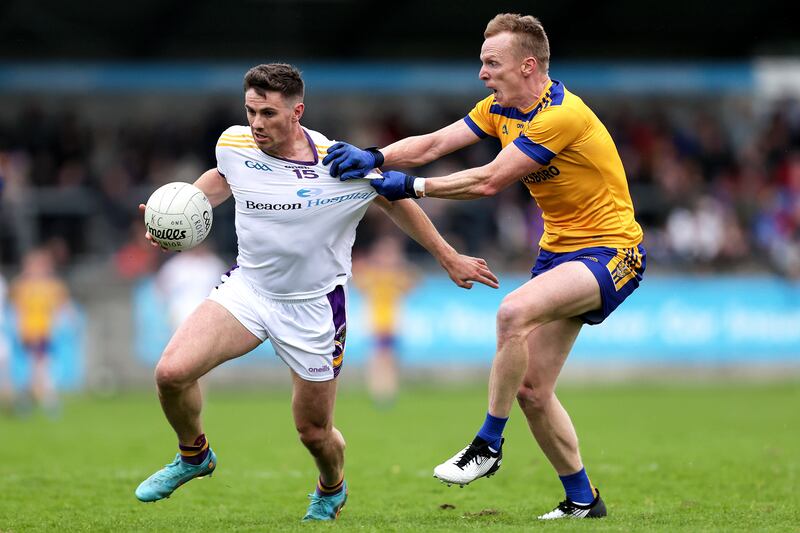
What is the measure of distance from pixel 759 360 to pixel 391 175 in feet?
50.4

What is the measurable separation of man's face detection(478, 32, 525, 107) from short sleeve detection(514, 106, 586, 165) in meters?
0.28

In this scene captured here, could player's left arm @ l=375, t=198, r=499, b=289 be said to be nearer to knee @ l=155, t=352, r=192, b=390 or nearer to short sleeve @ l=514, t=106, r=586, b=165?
short sleeve @ l=514, t=106, r=586, b=165

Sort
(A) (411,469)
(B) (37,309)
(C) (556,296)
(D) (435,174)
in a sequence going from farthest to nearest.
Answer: (D) (435,174) < (B) (37,309) < (A) (411,469) < (C) (556,296)

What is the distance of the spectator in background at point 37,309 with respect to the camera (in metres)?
A: 18.6

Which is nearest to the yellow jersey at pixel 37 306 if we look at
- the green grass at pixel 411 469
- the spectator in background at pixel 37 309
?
the spectator in background at pixel 37 309

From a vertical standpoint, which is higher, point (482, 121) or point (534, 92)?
point (534, 92)

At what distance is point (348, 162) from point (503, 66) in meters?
1.15

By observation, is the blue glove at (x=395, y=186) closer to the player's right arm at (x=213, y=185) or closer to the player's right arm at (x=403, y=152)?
the player's right arm at (x=403, y=152)

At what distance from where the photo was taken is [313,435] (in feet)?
25.1

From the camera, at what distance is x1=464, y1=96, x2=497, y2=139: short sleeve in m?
7.90

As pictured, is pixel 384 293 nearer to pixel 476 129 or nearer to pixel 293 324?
pixel 476 129

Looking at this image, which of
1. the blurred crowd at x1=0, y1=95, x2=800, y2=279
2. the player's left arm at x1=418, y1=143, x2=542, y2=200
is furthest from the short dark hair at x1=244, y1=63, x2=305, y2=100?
the blurred crowd at x1=0, y1=95, x2=800, y2=279

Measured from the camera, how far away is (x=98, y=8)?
80.4 feet

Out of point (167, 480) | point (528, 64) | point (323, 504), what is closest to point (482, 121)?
point (528, 64)
